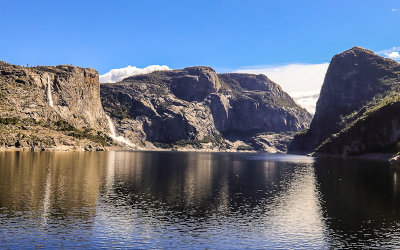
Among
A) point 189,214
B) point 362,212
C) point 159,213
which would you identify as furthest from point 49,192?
point 362,212

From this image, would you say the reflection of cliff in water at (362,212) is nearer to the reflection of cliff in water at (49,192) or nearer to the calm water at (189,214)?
the calm water at (189,214)

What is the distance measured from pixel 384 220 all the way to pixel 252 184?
179 ft

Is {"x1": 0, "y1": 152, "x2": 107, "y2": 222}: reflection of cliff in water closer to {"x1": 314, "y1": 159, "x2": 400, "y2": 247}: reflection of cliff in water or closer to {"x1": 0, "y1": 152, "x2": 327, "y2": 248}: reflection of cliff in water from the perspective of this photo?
{"x1": 0, "y1": 152, "x2": 327, "y2": 248}: reflection of cliff in water

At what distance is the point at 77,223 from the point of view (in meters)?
59.8

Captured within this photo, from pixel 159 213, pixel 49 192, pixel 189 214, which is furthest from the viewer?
pixel 49 192

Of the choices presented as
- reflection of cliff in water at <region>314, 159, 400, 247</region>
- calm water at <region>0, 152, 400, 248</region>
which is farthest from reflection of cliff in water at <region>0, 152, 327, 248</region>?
reflection of cliff in water at <region>314, 159, 400, 247</region>

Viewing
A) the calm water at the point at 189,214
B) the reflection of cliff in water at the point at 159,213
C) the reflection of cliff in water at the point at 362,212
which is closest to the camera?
the calm water at the point at 189,214

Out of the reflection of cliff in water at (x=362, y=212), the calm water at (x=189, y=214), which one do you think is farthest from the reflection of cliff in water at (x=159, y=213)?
the reflection of cliff in water at (x=362, y=212)

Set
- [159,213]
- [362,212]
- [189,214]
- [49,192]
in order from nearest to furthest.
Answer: [159,213]
[189,214]
[362,212]
[49,192]

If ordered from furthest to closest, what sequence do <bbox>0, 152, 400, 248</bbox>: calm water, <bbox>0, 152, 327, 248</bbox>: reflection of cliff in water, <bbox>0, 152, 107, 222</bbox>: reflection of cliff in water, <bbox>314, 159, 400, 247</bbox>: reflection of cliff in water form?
<bbox>0, 152, 107, 222</bbox>: reflection of cliff in water
<bbox>314, 159, 400, 247</bbox>: reflection of cliff in water
<bbox>0, 152, 327, 248</bbox>: reflection of cliff in water
<bbox>0, 152, 400, 248</bbox>: calm water

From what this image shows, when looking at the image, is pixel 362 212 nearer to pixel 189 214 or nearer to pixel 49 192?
pixel 189 214

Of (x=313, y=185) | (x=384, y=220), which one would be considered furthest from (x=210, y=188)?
(x=384, y=220)

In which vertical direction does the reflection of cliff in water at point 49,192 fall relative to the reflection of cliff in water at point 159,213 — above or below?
above

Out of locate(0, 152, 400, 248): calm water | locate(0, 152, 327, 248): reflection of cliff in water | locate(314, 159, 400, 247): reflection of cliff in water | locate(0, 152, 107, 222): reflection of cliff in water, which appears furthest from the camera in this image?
locate(0, 152, 107, 222): reflection of cliff in water
